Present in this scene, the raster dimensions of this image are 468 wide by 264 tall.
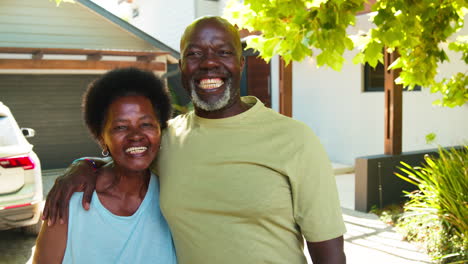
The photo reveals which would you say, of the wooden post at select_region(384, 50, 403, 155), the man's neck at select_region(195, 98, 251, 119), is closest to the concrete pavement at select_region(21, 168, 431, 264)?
the wooden post at select_region(384, 50, 403, 155)

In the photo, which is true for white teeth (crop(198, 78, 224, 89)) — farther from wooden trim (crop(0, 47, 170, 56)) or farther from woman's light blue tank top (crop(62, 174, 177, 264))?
wooden trim (crop(0, 47, 170, 56))

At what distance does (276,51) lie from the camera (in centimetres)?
345

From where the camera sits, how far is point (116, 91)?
1.95 meters

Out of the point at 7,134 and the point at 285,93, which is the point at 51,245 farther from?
the point at 285,93

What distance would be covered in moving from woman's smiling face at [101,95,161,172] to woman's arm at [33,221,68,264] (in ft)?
1.14

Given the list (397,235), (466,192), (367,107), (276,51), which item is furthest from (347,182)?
(276,51)

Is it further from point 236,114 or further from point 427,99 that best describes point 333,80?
point 236,114

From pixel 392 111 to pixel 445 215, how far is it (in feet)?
7.66

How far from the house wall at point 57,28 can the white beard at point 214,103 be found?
10.5 meters

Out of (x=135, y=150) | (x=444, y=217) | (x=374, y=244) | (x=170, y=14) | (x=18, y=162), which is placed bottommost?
(x=374, y=244)

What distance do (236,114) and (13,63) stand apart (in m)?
9.03

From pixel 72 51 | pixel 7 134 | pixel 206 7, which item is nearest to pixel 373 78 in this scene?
pixel 206 7

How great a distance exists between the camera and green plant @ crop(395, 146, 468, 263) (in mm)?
4625

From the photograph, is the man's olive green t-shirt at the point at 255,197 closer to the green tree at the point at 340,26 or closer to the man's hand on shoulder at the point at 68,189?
the man's hand on shoulder at the point at 68,189
